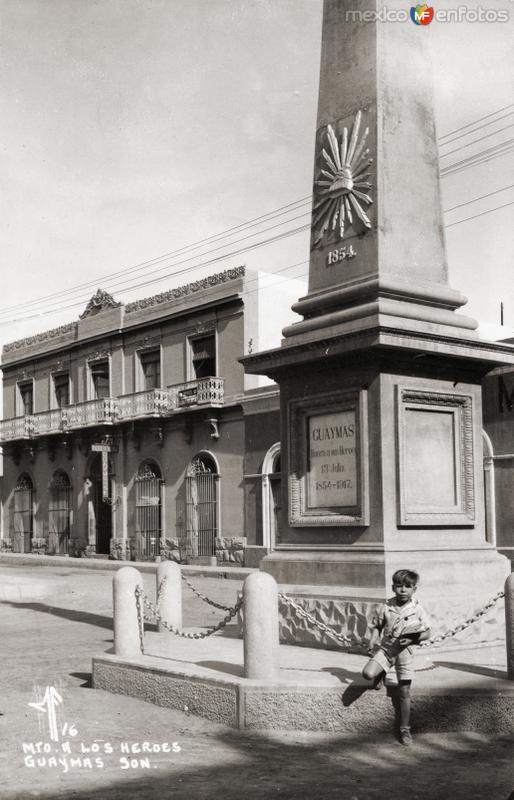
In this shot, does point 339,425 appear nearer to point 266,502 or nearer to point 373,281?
point 373,281

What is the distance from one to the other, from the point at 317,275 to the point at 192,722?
424 cm

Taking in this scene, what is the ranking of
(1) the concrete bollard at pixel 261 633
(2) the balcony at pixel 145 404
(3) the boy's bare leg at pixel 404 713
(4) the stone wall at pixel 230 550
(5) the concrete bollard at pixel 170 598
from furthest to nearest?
(2) the balcony at pixel 145 404
(4) the stone wall at pixel 230 550
(5) the concrete bollard at pixel 170 598
(1) the concrete bollard at pixel 261 633
(3) the boy's bare leg at pixel 404 713

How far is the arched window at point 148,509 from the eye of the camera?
29.9 meters

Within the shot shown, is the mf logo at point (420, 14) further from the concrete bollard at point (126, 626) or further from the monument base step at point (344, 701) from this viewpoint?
the monument base step at point (344, 701)

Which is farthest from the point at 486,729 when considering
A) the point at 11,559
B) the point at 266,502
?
the point at 11,559

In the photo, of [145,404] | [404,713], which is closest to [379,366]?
[404,713]

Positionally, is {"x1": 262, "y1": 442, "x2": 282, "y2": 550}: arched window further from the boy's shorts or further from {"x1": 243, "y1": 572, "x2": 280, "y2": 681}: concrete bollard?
the boy's shorts

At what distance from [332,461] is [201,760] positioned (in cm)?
335

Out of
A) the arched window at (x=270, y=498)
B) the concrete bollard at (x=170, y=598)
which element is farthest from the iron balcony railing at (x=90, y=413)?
the concrete bollard at (x=170, y=598)

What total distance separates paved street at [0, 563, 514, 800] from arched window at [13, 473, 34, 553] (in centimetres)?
2916

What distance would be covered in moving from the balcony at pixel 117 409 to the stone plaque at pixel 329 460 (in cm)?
1859

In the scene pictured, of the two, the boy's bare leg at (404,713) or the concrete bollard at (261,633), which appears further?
the concrete bollard at (261,633)

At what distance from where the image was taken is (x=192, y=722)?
22.0 ft

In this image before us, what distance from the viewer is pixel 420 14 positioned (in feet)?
29.4
